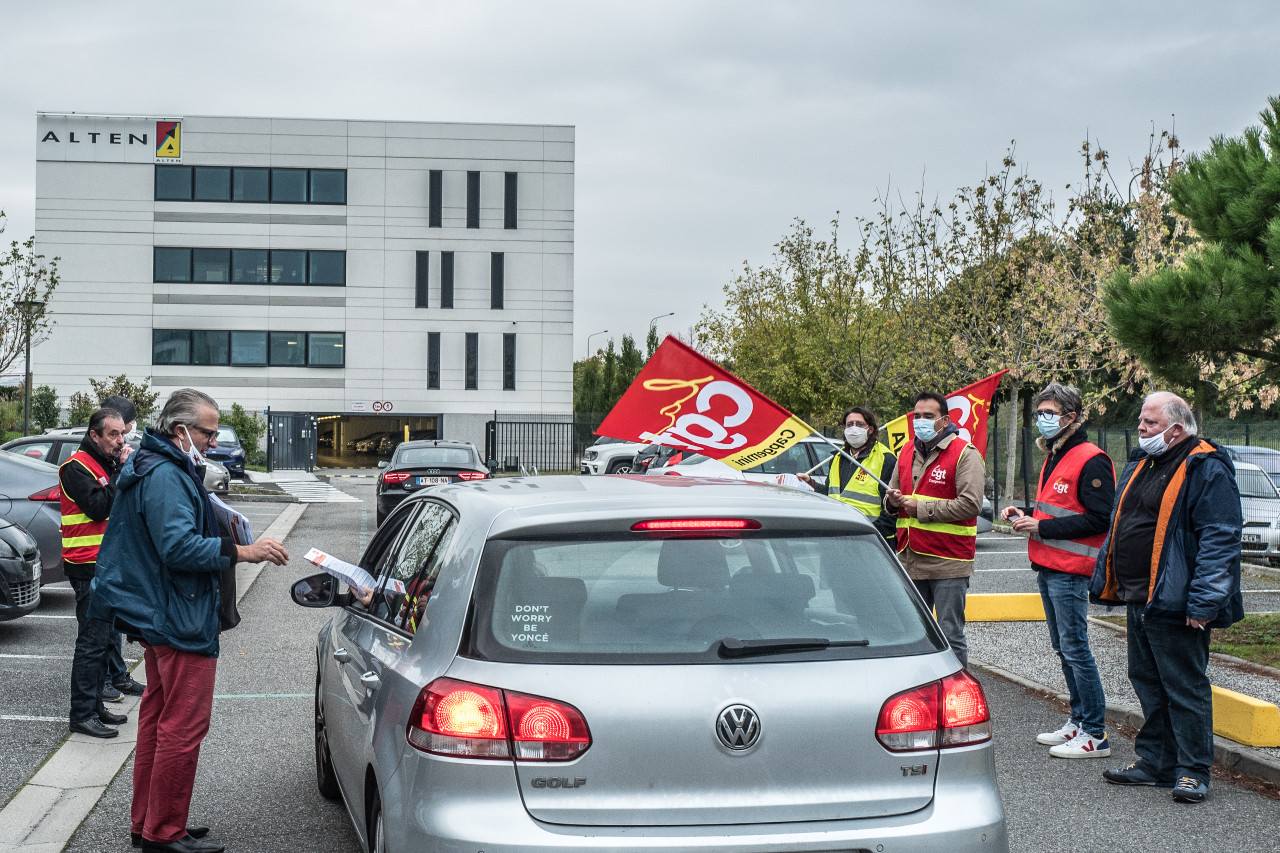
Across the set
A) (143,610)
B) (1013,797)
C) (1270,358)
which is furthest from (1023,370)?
(143,610)

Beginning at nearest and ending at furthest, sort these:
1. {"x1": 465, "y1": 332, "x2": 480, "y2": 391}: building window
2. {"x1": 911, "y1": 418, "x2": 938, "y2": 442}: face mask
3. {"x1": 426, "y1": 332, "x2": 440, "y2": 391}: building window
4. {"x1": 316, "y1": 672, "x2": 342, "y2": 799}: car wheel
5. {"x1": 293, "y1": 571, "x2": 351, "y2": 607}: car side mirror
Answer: {"x1": 293, "y1": 571, "x2": 351, "y2": 607}: car side mirror < {"x1": 316, "y1": 672, "x2": 342, "y2": 799}: car wheel < {"x1": 911, "y1": 418, "x2": 938, "y2": 442}: face mask < {"x1": 426, "y1": 332, "x2": 440, "y2": 391}: building window < {"x1": 465, "y1": 332, "x2": 480, "y2": 391}: building window

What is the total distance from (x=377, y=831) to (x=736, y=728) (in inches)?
48.7

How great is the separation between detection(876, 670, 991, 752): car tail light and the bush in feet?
143

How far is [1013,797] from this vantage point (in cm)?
562

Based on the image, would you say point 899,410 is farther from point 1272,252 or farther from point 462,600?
point 462,600

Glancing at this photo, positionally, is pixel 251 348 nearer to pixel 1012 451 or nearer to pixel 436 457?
pixel 436 457

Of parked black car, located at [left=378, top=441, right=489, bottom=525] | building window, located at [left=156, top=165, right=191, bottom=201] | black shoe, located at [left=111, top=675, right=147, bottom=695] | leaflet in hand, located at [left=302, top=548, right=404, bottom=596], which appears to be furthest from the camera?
building window, located at [left=156, top=165, right=191, bottom=201]

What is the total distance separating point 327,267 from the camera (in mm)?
50000

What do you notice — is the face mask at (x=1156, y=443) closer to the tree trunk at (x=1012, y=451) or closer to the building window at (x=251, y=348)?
the tree trunk at (x=1012, y=451)

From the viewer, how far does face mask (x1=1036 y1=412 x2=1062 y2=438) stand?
6.40 m

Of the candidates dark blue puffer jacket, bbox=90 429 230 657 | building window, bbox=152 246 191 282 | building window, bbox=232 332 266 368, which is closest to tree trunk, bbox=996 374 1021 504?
dark blue puffer jacket, bbox=90 429 230 657

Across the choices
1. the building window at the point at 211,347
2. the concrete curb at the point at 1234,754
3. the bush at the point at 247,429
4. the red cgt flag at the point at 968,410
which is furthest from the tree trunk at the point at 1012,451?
the building window at the point at 211,347

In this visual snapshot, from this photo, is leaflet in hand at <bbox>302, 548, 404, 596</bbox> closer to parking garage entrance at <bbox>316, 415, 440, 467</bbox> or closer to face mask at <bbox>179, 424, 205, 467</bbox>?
face mask at <bbox>179, 424, 205, 467</bbox>

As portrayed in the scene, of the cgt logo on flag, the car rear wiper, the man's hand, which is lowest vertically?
the car rear wiper
